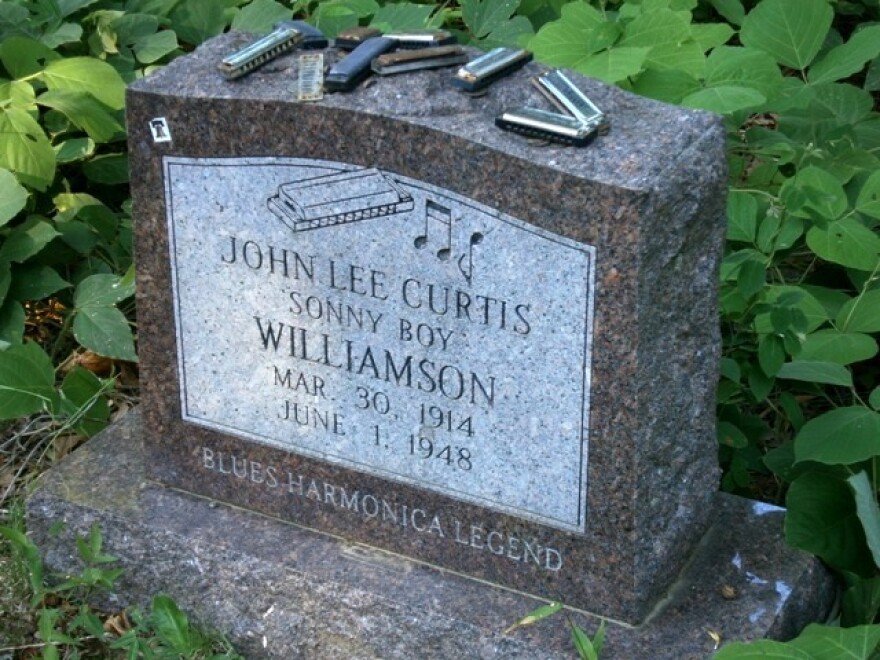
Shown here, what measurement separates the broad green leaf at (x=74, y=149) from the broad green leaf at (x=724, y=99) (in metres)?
1.62

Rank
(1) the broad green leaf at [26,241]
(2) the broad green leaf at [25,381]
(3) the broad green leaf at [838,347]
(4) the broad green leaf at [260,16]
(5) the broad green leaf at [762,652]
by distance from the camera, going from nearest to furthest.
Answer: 1. (5) the broad green leaf at [762,652]
2. (3) the broad green leaf at [838,347]
3. (2) the broad green leaf at [25,381]
4. (1) the broad green leaf at [26,241]
5. (4) the broad green leaf at [260,16]

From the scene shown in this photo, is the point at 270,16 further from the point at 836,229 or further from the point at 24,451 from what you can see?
the point at 836,229

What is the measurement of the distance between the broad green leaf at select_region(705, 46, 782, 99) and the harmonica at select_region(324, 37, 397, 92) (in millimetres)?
978

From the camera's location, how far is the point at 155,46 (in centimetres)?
405

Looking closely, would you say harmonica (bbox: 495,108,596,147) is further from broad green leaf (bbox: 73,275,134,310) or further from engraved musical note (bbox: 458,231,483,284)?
broad green leaf (bbox: 73,275,134,310)

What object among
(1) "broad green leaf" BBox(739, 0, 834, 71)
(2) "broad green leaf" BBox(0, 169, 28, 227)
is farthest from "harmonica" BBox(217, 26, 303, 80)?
(1) "broad green leaf" BBox(739, 0, 834, 71)

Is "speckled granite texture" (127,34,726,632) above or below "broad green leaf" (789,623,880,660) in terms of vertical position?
above

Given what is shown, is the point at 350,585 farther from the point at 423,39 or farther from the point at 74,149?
the point at 74,149

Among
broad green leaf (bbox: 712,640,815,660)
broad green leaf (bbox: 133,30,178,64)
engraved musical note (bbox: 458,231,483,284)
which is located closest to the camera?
broad green leaf (bbox: 712,640,815,660)

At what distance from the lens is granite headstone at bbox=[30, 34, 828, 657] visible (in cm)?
242

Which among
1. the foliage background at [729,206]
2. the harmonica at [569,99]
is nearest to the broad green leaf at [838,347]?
the foliage background at [729,206]

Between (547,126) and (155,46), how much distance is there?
1.99 meters

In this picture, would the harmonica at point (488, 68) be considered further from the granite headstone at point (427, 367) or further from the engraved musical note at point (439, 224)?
the engraved musical note at point (439, 224)

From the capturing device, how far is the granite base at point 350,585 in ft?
8.63
